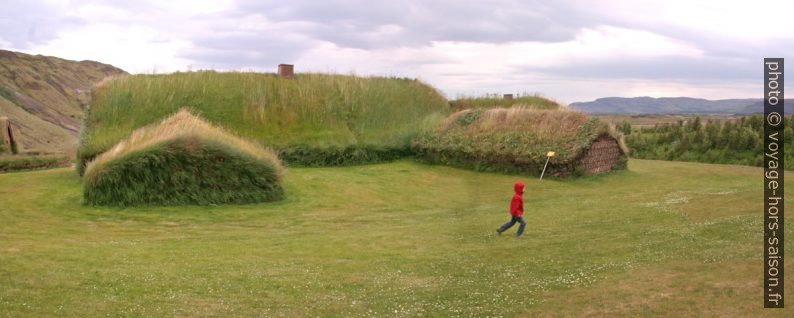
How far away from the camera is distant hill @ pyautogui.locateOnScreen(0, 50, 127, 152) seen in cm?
7506

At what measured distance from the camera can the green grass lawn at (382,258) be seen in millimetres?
9422

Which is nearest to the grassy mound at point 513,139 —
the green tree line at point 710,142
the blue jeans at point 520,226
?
the green tree line at point 710,142

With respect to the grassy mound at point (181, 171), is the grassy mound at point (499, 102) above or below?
above

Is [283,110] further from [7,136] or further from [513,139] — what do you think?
[7,136]

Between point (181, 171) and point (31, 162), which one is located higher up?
point (181, 171)

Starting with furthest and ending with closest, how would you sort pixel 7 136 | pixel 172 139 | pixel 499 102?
1. pixel 499 102
2. pixel 7 136
3. pixel 172 139

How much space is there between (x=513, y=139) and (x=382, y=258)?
19.0 metres

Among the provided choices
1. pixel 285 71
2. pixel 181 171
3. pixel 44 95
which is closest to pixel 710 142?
pixel 285 71

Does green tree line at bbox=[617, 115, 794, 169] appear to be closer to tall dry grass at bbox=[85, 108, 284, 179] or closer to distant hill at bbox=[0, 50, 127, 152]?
tall dry grass at bbox=[85, 108, 284, 179]

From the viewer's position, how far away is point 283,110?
33.7 m

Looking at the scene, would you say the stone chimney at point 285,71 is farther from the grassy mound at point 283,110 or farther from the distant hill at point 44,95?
the distant hill at point 44,95

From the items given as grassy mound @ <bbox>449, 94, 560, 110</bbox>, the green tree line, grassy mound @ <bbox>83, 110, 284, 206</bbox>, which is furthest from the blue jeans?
the green tree line

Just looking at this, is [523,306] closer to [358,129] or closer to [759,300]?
[759,300]

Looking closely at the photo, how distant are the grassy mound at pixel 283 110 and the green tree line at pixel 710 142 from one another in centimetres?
1850
